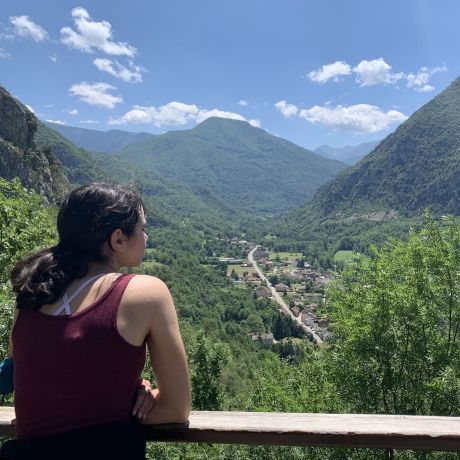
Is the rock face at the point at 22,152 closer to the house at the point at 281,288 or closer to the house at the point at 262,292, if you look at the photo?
the house at the point at 262,292

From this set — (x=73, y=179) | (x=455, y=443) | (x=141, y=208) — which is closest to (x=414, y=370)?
(x=455, y=443)

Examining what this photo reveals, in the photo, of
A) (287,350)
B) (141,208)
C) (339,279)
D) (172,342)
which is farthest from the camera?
(287,350)

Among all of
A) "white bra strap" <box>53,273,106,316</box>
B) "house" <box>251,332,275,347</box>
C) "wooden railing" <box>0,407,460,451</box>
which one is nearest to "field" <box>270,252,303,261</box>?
"house" <box>251,332,275,347</box>

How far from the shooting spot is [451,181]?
165 metres

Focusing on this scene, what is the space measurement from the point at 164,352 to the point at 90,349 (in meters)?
0.33

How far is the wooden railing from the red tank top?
343 millimetres

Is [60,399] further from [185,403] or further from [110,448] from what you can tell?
[185,403]

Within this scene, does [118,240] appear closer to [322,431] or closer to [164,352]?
[164,352]

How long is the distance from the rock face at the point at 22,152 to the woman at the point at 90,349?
5212 centimetres

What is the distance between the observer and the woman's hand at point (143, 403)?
1861mm

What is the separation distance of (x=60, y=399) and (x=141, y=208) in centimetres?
94

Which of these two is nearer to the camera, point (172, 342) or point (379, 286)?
point (172, 342)

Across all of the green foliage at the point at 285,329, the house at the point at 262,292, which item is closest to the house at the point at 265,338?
the green foliage at the point at 285,329

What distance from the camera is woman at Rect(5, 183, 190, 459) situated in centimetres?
170
